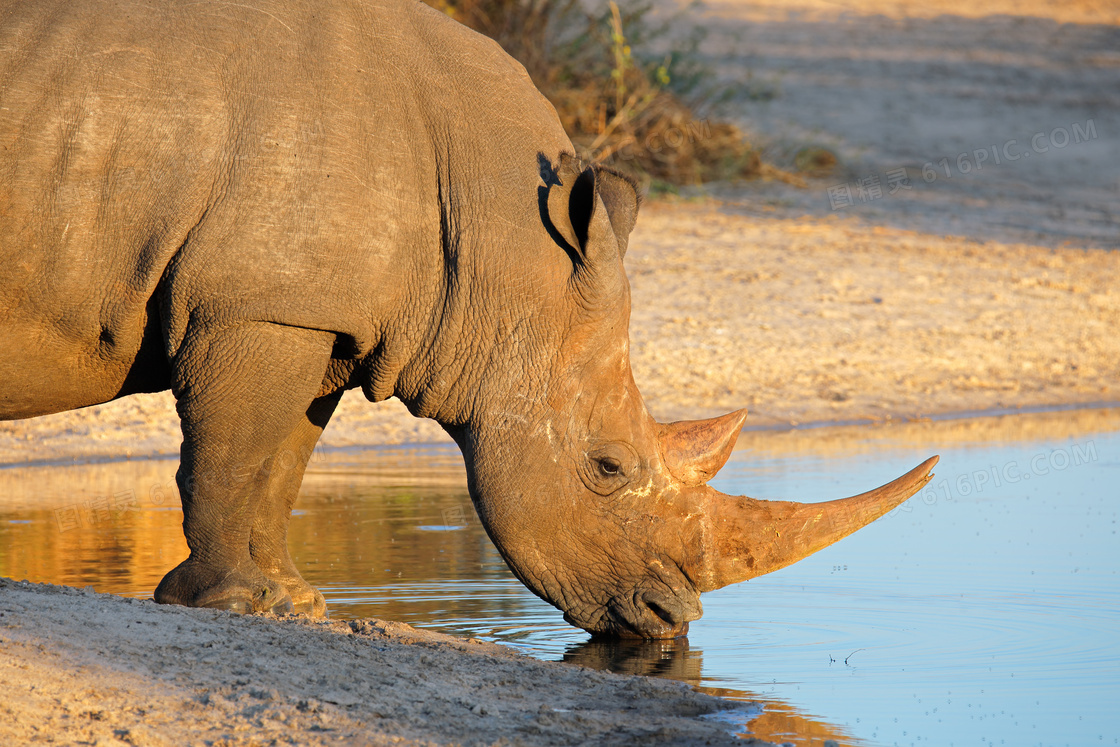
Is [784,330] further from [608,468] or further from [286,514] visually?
[608,468]

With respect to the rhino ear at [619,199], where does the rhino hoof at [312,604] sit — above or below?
below

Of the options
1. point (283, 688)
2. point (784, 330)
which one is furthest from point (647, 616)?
point (784, 330)

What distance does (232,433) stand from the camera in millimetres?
5035

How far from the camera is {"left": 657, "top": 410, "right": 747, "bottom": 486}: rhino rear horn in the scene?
211 inches

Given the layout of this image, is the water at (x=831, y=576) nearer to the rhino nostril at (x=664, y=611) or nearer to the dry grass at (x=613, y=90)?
the rhino nostril at (x=664, y=611)

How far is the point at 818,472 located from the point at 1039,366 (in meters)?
4.19

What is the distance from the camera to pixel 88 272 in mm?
4828

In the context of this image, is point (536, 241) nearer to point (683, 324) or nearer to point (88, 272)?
point (88, 272)

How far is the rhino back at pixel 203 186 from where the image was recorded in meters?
4.79

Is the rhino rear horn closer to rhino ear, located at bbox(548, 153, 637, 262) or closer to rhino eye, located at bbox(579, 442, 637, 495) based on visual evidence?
rhino eye, located at bbox(579, 442, 637, 495)

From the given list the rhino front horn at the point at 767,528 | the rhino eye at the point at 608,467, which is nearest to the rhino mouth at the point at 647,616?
the rhino front horn at the point at 767,528

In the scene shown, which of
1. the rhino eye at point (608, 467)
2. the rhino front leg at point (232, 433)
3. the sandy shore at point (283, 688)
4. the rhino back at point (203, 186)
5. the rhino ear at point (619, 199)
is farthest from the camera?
the rhino ear at point (619, 199)

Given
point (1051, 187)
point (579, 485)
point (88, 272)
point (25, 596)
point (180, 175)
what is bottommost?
point (25, 596)

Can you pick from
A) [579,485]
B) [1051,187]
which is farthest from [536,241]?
[1051,187]
